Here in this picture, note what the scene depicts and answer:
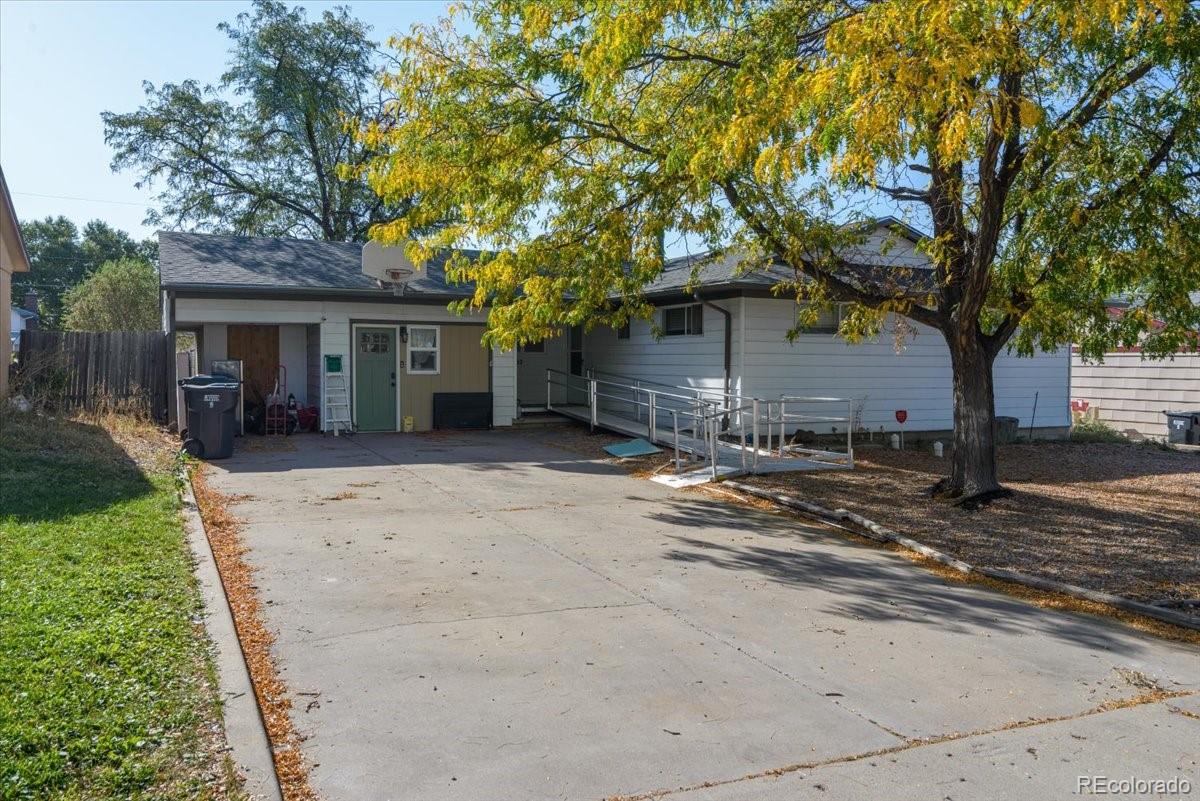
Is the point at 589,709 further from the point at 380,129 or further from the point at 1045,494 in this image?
the point at 1045,494

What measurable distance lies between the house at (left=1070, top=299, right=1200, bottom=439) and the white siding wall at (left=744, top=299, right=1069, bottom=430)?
1.44 m

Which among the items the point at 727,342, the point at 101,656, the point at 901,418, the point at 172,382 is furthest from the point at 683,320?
the point at 101,656

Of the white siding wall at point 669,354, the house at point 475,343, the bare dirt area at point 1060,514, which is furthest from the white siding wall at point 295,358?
the bare dirt area at point 1060,514

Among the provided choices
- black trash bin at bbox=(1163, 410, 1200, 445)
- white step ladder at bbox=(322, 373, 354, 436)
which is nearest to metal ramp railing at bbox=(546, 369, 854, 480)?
white step ladder at bbox=(322, 373, 354, 436)

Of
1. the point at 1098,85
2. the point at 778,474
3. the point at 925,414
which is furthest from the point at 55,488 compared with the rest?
the point at 925,414

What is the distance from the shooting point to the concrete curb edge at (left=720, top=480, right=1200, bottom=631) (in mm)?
6430

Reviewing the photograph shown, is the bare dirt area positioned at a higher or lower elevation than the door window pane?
lower

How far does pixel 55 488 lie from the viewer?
9461mm

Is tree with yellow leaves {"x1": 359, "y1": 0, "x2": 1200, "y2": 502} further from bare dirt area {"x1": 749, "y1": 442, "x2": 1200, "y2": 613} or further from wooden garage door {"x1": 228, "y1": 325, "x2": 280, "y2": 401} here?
wooden garage door {"x1": 228, "y1": 325, "x2": 280, "y2": 401}

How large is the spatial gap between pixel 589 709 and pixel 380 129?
7782 millimetres

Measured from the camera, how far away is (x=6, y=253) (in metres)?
17.1

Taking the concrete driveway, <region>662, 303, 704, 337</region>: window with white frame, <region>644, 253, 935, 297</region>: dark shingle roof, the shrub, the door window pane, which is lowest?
the concrete driveway

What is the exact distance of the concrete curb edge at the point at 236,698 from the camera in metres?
3.70

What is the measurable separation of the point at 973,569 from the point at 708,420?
17.1 ft
